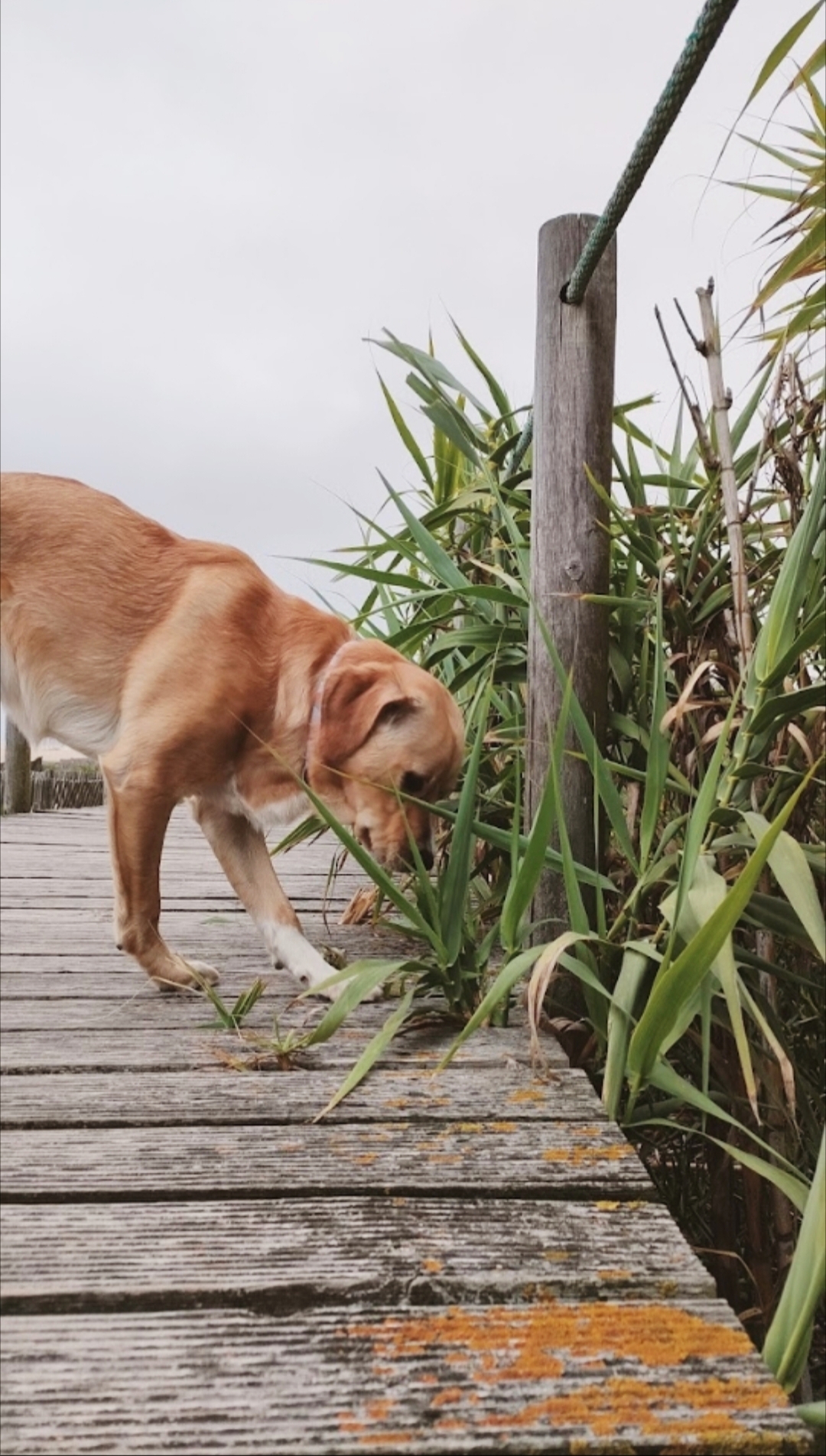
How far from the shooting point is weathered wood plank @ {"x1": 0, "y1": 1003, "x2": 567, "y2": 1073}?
65.3 inches

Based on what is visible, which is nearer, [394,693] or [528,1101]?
[528,1101]

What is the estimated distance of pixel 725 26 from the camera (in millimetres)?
1494

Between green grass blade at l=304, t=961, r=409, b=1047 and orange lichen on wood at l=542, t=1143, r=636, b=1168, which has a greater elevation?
green grass blade at l=304, t=961, r=409, b=1047

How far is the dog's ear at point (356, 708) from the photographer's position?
7.49 ft

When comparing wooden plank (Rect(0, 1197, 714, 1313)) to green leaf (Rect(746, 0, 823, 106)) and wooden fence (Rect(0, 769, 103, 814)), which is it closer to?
green leaf (Rect(746, 0, 823, 106))

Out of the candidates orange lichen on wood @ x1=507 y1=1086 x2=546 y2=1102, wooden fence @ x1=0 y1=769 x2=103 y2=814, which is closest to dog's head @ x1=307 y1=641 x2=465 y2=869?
orange lichen on wood @ x1=507 y1=1086 x2=546 y2=1102

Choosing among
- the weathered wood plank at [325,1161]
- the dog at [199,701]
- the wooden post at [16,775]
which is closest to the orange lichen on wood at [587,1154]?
the weathered wood plank at [325,1161]

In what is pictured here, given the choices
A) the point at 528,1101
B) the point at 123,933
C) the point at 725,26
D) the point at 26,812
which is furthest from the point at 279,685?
the point at 26,812

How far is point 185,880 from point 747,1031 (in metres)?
2.59

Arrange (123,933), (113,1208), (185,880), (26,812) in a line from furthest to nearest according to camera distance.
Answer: (26,812), (185,880), (123,933), (113,1208)

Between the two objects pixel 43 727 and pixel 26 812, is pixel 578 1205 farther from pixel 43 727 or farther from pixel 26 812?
pixel 26 812

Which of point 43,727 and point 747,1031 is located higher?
point 43,727

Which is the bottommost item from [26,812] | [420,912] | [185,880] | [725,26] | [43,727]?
[26,812]

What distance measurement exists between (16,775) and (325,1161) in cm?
594
